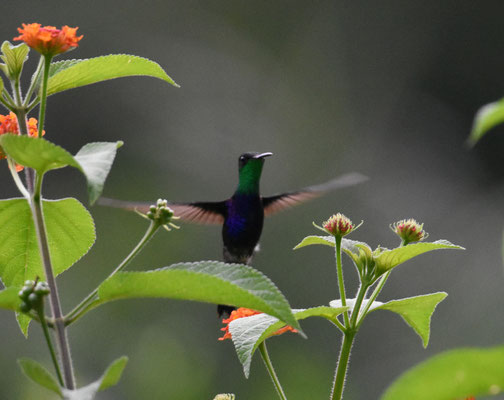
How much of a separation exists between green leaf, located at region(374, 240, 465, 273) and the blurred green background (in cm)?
428

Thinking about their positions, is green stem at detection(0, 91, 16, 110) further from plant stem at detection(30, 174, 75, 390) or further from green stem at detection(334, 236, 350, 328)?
green stem at detection(334, 236, 350, 328)

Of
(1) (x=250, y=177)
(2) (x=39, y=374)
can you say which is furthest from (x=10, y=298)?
(1) (x=250, y=177)

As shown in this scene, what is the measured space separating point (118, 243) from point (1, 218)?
6686mm

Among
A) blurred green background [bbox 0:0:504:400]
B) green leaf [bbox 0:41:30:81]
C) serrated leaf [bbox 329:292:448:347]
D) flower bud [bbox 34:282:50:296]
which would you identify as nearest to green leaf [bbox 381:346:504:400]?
flower bud [bbox 34:282:50:296]

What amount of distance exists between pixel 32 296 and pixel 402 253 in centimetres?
59

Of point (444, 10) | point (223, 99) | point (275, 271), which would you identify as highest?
point (444, 10)

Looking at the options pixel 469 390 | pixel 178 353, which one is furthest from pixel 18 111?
pixel 178 353

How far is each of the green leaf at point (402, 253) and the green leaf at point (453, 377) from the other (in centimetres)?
60

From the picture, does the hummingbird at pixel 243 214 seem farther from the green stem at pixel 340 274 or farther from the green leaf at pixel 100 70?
the green leaf at pixel 100 70

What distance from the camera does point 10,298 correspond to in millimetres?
992

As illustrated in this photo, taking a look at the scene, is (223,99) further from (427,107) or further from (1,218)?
(1,218)

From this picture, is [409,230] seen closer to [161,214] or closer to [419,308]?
[419,308]

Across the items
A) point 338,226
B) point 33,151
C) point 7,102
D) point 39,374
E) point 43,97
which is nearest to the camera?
point 39,374

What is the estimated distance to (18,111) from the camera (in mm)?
1210
